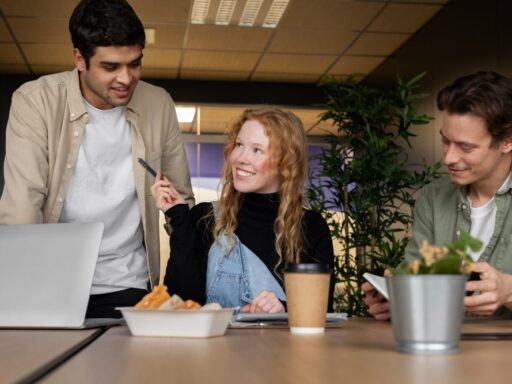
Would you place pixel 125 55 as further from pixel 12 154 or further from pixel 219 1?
pixel 219 1

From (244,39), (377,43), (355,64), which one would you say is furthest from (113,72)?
(355,64)

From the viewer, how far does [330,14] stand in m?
5.75

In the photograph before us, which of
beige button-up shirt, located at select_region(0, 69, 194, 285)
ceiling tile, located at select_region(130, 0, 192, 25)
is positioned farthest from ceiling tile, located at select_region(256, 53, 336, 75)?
beige button-up shirt, located at select_region(0, 69, 194, 285)

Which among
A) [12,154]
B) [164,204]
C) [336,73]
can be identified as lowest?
[164,204]

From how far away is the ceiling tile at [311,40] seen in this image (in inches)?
243

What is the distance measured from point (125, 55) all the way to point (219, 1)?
10.9 feet

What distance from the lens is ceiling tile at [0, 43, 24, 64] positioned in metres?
6.49

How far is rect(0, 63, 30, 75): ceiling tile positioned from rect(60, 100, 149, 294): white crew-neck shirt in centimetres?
498

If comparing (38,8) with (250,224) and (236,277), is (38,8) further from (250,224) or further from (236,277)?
(236,277)

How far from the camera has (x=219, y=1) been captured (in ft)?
Answer: 18.2

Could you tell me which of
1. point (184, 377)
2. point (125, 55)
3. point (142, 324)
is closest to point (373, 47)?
point (125, 55)

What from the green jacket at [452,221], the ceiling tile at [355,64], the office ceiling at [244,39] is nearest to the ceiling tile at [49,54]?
the office ceiling at [244,39]

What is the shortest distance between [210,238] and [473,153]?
0.81 m

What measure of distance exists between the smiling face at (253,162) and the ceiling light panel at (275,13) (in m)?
3.39
